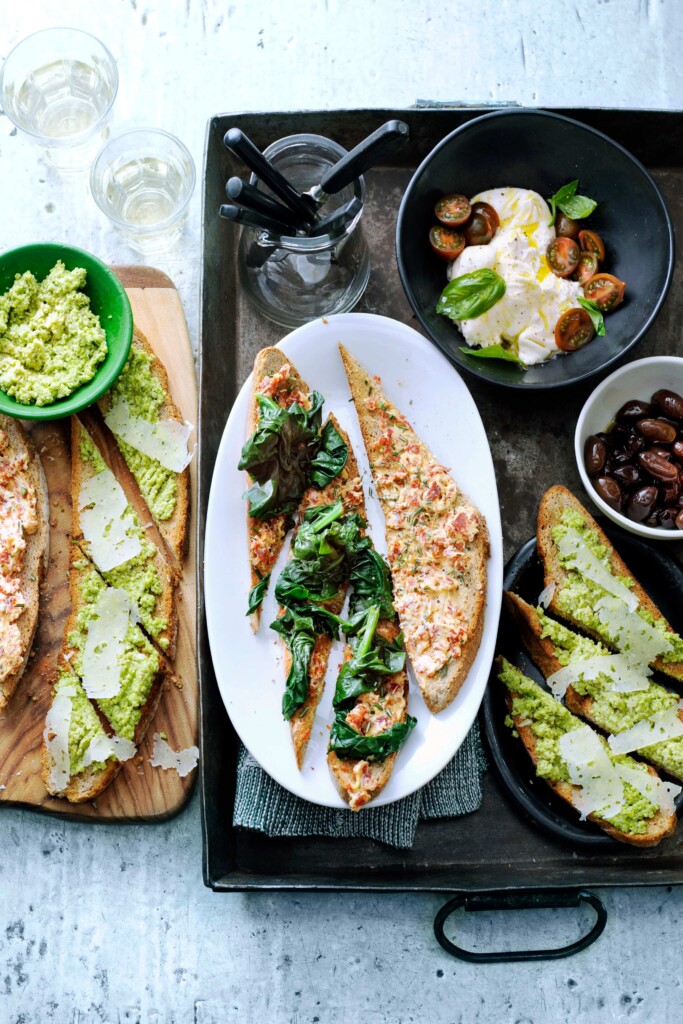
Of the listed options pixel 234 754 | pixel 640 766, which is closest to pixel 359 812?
pixel 234 754

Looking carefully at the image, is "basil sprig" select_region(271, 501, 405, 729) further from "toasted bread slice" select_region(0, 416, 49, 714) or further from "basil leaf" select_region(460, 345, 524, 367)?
"toasted bread slice" select_region(0, 416, 49, 714)

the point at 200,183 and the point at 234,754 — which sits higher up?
the point at 200,183

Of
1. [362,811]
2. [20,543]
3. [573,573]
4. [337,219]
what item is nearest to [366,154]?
[337,219]

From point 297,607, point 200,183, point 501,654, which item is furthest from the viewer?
point 200,183

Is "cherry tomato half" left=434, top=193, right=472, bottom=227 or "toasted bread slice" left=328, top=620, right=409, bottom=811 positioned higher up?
"cherry tomato half" left=434, top=193, right=472, bottom=227

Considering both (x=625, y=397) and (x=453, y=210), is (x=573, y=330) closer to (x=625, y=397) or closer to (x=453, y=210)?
(x=625, y=397)

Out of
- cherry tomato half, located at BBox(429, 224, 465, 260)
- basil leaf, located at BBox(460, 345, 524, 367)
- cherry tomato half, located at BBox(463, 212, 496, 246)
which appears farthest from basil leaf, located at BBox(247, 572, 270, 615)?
cherry tomato half, located at BBox(463, 212, 496, 246)

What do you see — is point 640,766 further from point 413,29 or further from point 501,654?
point 413,29
